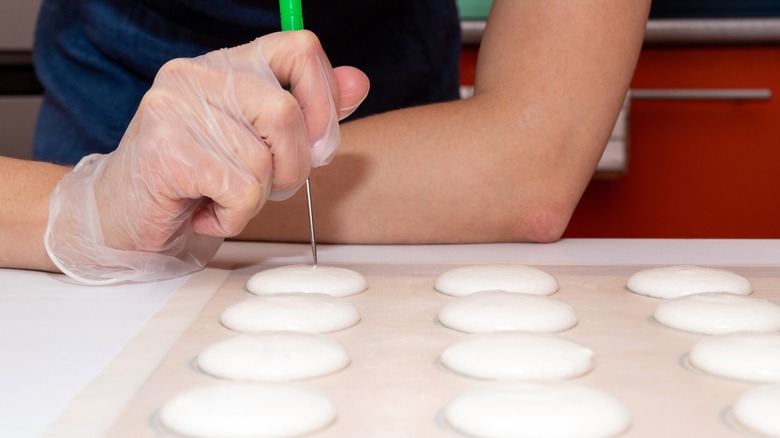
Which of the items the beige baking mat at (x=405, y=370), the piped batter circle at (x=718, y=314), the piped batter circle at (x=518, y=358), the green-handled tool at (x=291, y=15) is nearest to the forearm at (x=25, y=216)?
the beige baking mat at (x=405, y=370)

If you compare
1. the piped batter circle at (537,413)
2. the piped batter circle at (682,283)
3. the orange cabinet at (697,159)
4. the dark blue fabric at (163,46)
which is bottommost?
the orange cabinet at (697,159)

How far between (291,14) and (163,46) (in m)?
0.45

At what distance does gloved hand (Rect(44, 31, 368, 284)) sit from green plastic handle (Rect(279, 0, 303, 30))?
0.08 metres

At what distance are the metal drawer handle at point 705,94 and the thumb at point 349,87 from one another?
5.25 ft

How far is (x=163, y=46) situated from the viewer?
4.50ft

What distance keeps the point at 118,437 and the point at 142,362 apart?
0.15 metres

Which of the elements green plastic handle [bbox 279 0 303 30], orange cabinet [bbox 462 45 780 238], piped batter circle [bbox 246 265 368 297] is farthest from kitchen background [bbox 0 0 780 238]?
piped batter circle [bbox 246 265 368 297]

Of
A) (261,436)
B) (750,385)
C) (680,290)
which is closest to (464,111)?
(680,290)

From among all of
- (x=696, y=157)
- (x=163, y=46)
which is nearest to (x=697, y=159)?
(x=696, y=157)

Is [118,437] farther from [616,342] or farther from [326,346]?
[616,342]

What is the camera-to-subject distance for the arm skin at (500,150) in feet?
3.84

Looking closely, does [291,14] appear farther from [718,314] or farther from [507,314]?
[718,314]

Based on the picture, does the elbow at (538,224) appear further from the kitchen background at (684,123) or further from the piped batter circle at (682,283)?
the kitchen background at (684,123)

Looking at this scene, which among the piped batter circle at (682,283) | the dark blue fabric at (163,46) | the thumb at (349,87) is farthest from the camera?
the dark blue fabric at (163,46)
